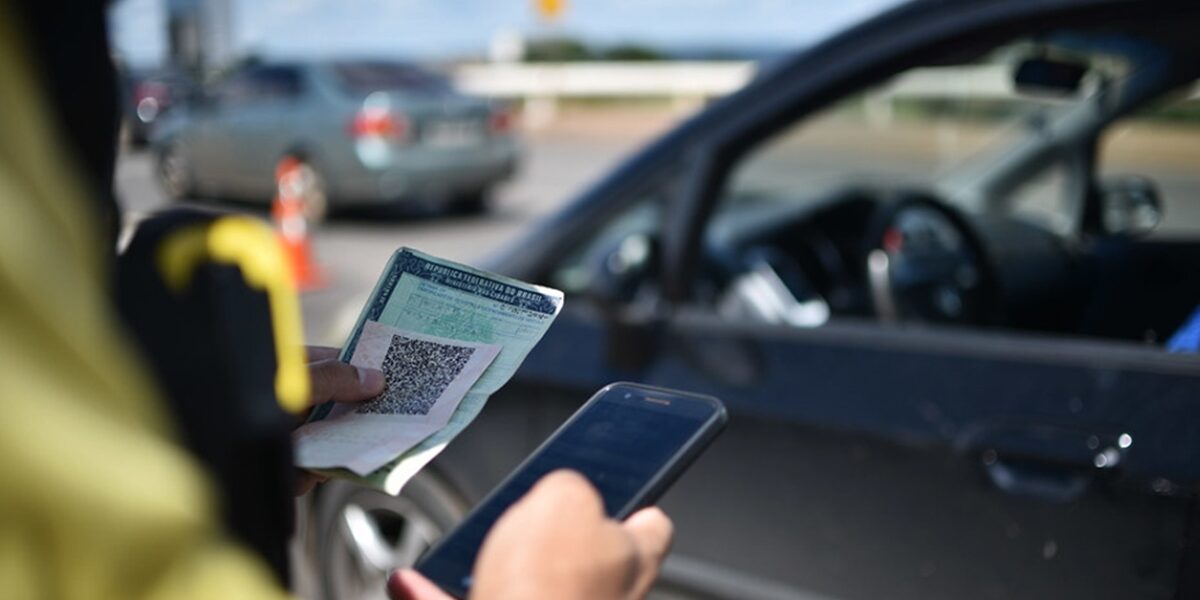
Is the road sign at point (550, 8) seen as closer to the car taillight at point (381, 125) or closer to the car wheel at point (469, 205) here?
the car wheel at point (469, 205)

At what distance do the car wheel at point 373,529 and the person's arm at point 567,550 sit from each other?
185 cm

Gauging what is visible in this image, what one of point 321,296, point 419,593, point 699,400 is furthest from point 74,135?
point 321,296

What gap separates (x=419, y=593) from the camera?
1.11m

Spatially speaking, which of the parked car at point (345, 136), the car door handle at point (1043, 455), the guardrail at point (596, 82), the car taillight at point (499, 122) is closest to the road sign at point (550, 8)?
the guardrail at point (596, 82)

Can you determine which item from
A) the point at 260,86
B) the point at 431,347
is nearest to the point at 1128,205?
the point at 431,347

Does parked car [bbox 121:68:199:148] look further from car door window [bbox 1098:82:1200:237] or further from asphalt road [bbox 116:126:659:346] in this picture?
car door window [bbox 1098:82:1200:237]

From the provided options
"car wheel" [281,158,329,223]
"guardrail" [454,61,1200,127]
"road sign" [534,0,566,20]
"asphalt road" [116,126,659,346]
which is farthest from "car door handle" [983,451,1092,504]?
"guardrail" [454,61,1200,127]

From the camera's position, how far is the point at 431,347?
116cm

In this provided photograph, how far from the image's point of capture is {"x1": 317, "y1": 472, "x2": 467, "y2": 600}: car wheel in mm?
2895

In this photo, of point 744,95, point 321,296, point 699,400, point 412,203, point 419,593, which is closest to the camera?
point 419,593

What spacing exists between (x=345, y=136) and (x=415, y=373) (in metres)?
10.7

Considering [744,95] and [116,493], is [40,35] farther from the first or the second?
[744,95]

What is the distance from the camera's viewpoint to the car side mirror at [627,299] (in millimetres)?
2711

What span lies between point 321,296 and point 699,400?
7.31 metres
